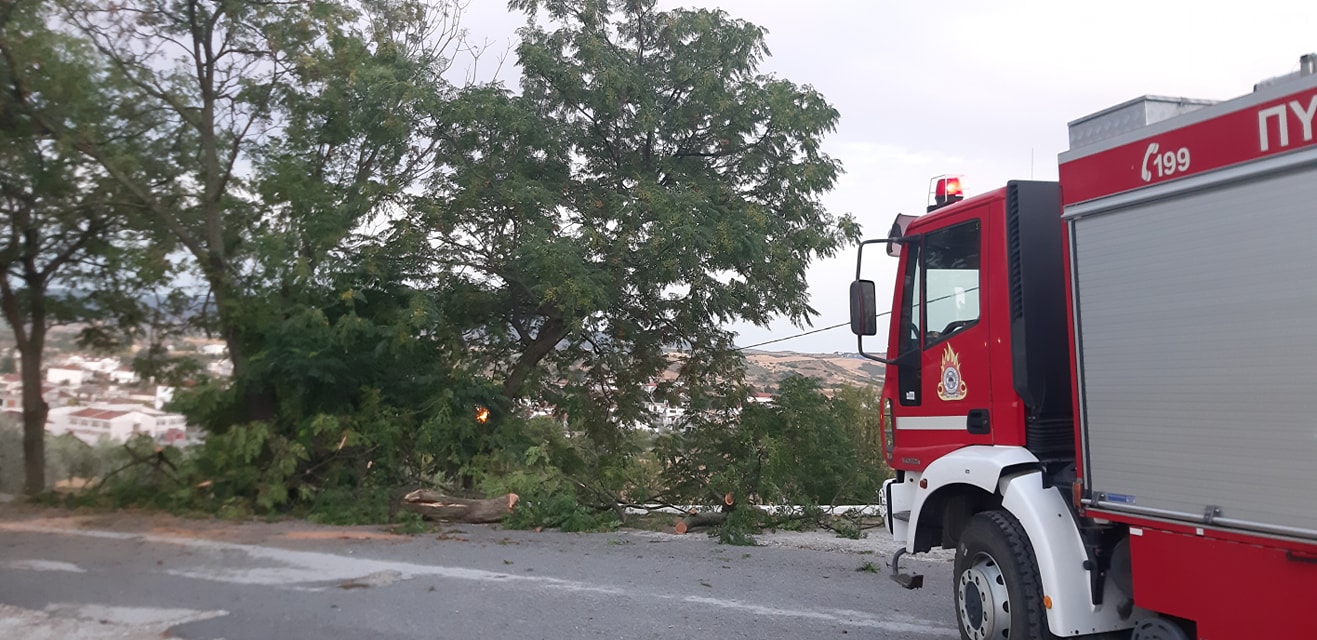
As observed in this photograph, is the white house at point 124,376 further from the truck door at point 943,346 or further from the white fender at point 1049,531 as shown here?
the white fender at point 1049,531

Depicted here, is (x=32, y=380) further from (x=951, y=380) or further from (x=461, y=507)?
(x=951, y=380)

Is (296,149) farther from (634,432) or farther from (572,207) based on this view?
(634,432)

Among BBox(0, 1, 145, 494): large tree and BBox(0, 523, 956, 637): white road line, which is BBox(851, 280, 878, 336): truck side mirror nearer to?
BBox(0, 523, 956, 637): white road line

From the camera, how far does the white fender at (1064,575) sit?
499 cm

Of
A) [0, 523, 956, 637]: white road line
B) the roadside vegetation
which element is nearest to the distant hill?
the roadside vegetation

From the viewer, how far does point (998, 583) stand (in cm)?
554

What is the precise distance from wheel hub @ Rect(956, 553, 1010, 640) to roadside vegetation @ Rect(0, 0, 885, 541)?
5.42 m

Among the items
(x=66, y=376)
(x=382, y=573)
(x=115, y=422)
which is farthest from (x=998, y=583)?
(x=66, y=376)

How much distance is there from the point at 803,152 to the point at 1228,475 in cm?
1071

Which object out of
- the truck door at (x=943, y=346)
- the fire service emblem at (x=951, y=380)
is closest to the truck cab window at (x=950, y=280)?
the truck door at (x=943, y=346)

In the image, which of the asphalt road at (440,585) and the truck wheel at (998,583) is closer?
the truck wheel at (998,583)

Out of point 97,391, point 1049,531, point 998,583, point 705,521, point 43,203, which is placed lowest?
point 705,521

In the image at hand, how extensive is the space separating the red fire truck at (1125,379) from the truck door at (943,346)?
0.04ft

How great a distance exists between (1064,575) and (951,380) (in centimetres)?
143
